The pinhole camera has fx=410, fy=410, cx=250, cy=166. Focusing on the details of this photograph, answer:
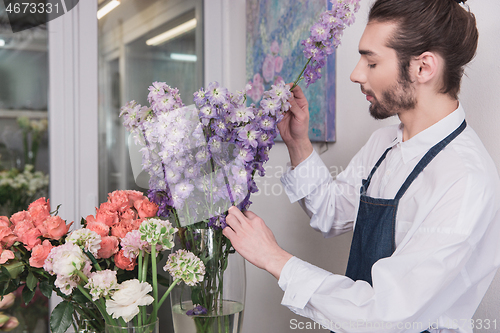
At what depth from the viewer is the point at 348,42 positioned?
1.41 metres

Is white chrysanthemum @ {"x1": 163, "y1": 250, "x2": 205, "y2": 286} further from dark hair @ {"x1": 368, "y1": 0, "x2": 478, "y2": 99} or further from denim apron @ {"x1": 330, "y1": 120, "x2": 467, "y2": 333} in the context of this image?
dark hair @ {"x1": 368, "y1": 0, "x2": 478, "y2": 99}

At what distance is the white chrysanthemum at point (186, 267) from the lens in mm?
777

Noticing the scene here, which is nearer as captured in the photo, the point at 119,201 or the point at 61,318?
the point at 61,318

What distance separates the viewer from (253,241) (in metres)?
0.87

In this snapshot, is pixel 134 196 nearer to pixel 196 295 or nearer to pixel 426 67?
pixel 196 295

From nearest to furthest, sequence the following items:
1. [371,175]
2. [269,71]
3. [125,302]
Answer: [125,302] → [371,175] → [269,71]

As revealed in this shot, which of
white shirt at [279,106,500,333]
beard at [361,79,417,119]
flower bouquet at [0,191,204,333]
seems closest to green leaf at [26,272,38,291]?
flower bouquet at [0,191,204,333]

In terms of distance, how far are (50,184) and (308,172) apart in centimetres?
112

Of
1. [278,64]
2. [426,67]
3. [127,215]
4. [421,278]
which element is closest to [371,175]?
[426,67]

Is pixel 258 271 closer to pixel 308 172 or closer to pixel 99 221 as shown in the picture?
pixel 308 172

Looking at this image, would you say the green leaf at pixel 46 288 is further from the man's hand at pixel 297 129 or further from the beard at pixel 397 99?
the beard at pixel 397 99

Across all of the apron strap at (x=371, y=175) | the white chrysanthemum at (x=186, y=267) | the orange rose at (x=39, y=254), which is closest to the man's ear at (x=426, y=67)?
the apron strap at (x=371, y=175)

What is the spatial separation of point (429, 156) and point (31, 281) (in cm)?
86

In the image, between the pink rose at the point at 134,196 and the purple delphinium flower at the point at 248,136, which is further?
the pink rose at the point at 134,196
